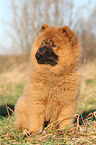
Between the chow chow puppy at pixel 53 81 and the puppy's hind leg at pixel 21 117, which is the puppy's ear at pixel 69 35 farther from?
the puppy's hind leg at pixel 21 117

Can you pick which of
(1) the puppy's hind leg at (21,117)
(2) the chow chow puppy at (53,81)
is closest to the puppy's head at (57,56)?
(2) the chow chow puppy at (53,81)

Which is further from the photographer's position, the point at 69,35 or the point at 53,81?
the point at 69,35

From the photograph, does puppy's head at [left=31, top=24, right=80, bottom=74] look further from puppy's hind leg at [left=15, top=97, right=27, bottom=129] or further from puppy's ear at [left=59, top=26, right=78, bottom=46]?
puppy's hind leg at [left=15, top=97, right=27, bottom=129]

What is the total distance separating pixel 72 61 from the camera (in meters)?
2.99

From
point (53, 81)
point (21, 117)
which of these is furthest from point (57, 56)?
point (21, 117)

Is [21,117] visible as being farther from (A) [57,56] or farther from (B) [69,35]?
(B) [69,35]

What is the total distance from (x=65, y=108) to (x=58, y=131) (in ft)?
1.45

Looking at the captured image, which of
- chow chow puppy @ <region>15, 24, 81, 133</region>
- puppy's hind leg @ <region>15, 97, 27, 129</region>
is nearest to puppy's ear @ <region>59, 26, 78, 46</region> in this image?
chow chow puppy @ <region>15, 24, 81, 133</region>

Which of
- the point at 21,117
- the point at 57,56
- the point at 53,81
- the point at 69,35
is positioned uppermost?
the point at 69,35

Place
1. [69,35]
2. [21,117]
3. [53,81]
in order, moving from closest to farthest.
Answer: [53,81], [69,35], [21,117]

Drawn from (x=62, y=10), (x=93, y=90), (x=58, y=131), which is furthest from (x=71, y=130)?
(x=62, y=10)

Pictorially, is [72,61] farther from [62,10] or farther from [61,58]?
Answer: [62,10]

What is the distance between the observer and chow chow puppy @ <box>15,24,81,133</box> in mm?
2924

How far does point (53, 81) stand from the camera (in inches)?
116
